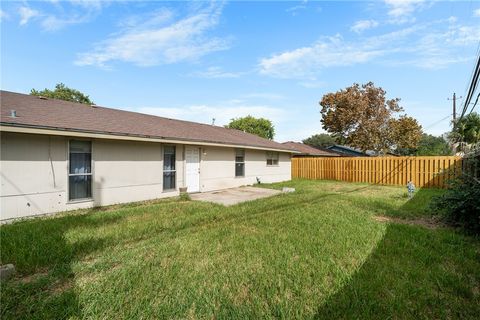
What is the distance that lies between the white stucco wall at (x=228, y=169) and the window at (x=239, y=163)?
0.25 metres

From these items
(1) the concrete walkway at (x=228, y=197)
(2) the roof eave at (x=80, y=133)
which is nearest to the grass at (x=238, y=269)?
(2) the roof eave at (x=80, y=133)

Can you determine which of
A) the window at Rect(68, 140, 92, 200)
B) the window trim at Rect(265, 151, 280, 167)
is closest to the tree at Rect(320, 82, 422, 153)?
the window trim at Rect(265, 151, 280, 167)

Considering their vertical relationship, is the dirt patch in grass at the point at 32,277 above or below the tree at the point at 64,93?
below

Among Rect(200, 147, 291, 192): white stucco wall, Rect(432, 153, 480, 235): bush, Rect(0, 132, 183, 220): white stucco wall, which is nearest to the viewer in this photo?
Rect(432, 153, 480, 235): bush

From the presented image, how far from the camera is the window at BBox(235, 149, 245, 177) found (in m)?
13.8

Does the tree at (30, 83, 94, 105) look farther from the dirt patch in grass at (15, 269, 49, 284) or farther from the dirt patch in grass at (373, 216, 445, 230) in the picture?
the dirt patch in grass at (373, 216, 445, 230)

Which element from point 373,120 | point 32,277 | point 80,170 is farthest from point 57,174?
point 373,120

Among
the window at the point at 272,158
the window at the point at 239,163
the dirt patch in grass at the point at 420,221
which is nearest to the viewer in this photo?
the dirt patch in grass at the point at 420,221

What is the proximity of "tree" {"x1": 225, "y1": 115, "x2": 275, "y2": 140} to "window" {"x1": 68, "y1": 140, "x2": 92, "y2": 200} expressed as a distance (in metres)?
38.5

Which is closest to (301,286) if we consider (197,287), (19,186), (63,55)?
(197,287)

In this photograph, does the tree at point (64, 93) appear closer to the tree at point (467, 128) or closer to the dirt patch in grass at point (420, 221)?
the dirt patch in grass at point (420, 221)

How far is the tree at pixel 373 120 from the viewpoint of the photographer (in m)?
22.8

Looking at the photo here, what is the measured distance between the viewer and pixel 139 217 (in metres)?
6.39

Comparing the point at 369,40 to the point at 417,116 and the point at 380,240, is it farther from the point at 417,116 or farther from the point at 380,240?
the point at 417,116
